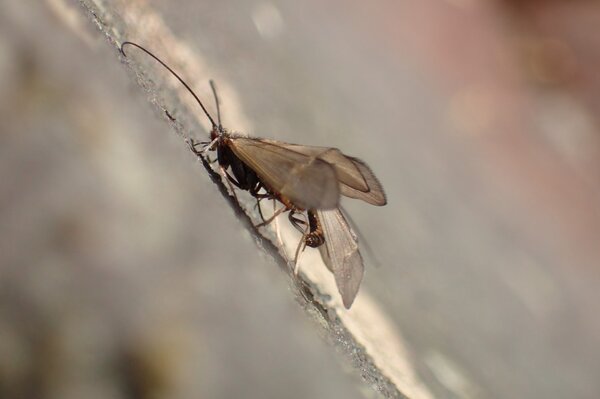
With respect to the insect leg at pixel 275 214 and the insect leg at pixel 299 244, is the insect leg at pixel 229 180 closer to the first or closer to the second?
the insect leg at pixel 275 214

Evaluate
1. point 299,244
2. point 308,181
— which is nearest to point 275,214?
point 299,244

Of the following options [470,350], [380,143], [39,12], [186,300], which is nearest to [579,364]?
[470,350]

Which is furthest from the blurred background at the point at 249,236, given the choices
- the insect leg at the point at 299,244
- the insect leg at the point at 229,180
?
the insect leg at the point at 299,244

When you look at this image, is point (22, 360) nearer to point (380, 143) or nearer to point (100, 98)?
point (100, 98)

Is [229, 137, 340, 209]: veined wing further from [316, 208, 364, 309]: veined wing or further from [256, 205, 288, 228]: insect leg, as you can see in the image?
[316, 208, 364, 309]: veined wing

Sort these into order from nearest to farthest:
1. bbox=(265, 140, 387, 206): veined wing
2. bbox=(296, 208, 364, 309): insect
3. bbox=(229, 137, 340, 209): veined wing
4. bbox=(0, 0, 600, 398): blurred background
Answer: bbox=(0, 0, 600, 398): blurred background < bbox=(229, 137, 340, 209): veined wing < bbox=(265, 140, 387, 206): veined wing < bbox=(296, 208, 364, 309): insect

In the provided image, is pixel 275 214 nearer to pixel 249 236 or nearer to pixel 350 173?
pixel 350 173

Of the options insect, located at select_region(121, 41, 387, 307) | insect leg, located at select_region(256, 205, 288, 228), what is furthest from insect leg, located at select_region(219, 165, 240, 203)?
insect leg, located at select_region(256, 205, 288, 228)
